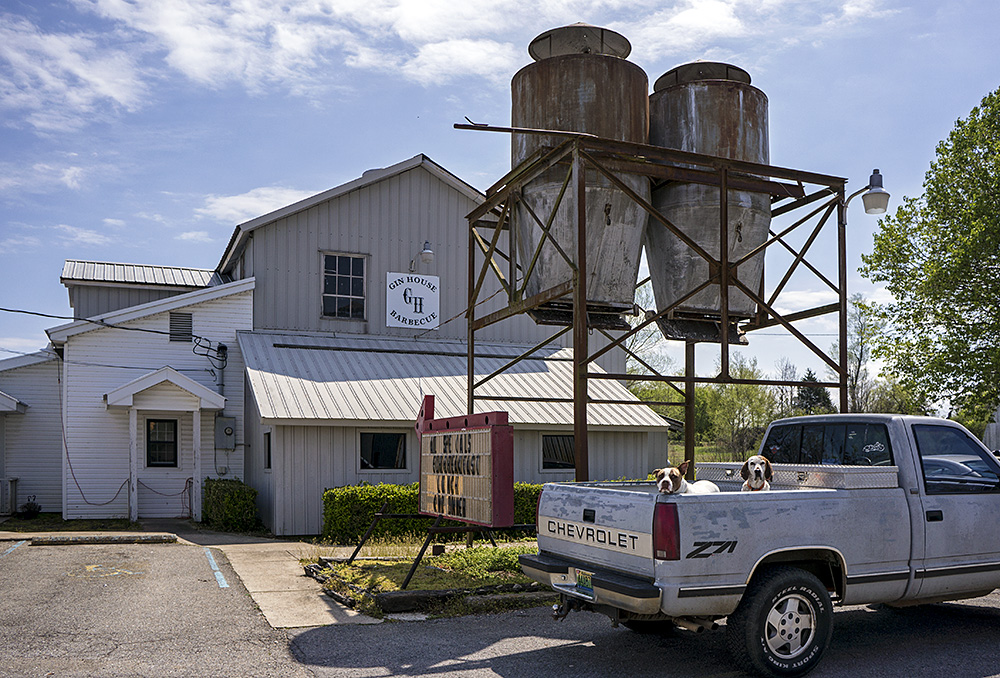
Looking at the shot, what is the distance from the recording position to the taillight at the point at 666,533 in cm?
613

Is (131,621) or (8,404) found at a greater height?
(8,404)

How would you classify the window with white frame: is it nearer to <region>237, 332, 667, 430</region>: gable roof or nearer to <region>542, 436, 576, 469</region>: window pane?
<region>237, 332, 667, 430</region>: gable roof

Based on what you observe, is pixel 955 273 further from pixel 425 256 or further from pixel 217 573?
pixel 217 573

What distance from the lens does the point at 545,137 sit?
11.7m

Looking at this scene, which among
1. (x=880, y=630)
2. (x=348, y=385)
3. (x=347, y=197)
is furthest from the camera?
(x=347, y=197)

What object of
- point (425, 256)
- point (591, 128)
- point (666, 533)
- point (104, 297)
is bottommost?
point (666, 533)

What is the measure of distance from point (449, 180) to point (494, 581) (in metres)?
14.7

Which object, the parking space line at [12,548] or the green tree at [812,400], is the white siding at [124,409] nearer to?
the parking space line at [12,548]

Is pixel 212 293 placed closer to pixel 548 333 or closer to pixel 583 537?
pixel 548 333

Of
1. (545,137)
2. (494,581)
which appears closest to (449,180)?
(545,137)

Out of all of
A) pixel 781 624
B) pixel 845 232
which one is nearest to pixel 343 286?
pixel 845 232

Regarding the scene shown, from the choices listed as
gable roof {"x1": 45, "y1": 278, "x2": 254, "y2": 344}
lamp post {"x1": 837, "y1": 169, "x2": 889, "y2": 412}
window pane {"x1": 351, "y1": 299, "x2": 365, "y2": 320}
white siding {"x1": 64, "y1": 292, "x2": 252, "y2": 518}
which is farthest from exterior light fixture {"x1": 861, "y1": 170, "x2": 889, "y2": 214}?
white siding {"x1": 64, "y1": 292, "x2": 252, "y2": 518}

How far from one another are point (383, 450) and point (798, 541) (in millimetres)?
12853

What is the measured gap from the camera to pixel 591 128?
11.6 meters
